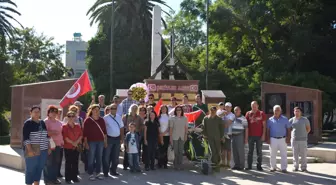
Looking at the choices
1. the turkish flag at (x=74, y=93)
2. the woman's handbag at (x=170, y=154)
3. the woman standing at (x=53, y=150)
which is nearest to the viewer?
the woman standing at (x=53, y=150)

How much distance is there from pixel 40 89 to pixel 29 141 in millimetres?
5833

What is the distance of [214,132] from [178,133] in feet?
3.00

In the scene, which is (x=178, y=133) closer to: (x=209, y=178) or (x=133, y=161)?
(x=133, y=161)

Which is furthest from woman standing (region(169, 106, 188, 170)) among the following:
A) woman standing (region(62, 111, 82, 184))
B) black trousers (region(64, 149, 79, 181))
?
black trousers (region(64, 149, 79, 181))

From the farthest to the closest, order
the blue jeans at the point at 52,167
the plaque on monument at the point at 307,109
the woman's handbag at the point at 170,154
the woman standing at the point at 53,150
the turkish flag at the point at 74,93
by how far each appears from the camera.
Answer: the plaque on monument at the point at 307,109 < the woman's handbag at the point at 170,154 < the turkish flag at the point at 74,93 < the blue jeans at the point at 52,167 < the woman standing at the point at 53,150

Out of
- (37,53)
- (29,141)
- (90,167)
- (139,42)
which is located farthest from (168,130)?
(37,53)

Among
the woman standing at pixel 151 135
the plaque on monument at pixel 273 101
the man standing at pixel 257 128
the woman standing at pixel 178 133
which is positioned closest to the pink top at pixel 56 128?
the woman standing at pixel 151 135

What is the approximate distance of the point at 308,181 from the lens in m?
8.97

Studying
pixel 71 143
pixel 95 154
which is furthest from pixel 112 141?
pixel 71 143

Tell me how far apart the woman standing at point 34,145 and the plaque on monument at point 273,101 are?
10.5 m

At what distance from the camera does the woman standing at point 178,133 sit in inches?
397

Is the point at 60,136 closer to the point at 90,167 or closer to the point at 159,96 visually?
the point at 90,167

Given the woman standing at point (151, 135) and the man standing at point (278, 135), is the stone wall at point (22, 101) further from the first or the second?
the man standing at point (278, 135)

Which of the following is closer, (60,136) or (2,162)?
(60,136)
